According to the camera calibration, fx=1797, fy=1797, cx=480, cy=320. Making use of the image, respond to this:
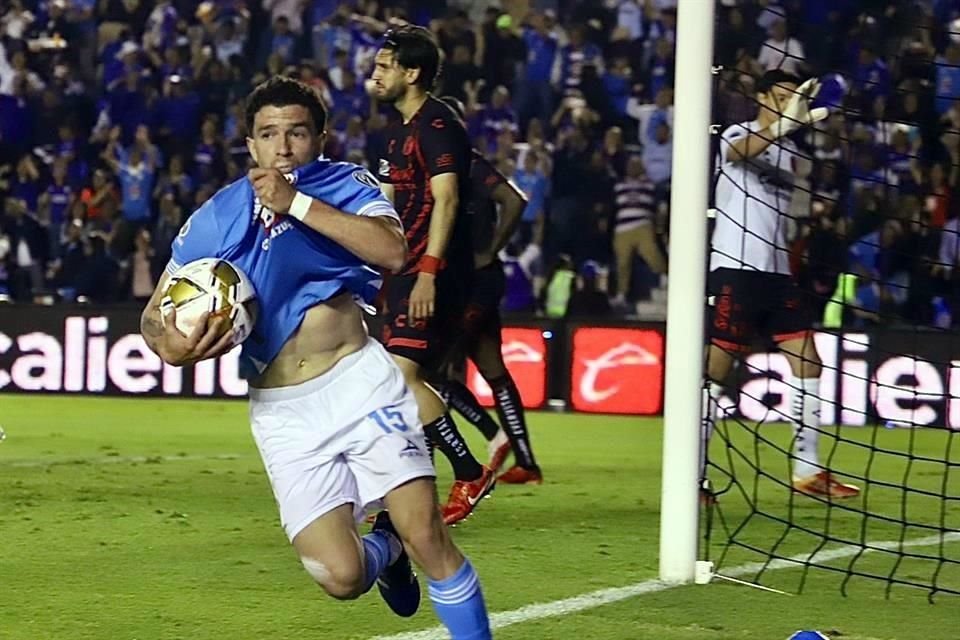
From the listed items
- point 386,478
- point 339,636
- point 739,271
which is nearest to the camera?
point 386,478

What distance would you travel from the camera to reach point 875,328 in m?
13.2

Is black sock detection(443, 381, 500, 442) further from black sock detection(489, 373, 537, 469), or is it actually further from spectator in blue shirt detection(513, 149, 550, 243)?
spectator in blue shirt detection(513, 149, 550, 243)

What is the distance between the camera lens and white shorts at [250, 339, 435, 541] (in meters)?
4.71

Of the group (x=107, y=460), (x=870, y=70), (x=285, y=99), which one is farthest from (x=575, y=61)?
(x=285, y=99)

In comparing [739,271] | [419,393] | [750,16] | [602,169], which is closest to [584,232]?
[602,169]

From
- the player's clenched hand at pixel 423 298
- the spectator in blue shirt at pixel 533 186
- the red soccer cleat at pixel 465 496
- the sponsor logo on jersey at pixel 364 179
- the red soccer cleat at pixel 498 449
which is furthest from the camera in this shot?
the spectator in blue shirt at pixel 533 186

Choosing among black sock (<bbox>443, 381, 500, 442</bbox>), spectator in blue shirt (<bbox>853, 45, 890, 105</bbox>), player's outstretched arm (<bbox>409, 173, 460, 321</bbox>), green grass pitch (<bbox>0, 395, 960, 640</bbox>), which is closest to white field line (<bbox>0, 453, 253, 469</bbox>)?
green grass pitch (<bbox>0, 395, 960, 640</bbox>)

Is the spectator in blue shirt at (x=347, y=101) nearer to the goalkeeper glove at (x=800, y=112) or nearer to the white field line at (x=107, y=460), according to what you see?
the white field line at (x=107, y=460)

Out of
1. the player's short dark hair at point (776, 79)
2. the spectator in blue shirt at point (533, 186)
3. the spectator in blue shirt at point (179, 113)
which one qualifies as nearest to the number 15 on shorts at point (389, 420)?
the player's short dark hair at point (776, 79)

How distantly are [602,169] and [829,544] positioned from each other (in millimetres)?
10029

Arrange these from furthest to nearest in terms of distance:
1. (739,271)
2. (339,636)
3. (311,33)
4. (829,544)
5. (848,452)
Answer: (311,33) < (848,452) < (739,271) < (829,544) < (339,636)

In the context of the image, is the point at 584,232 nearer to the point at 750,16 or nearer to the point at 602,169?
the point at 602,169

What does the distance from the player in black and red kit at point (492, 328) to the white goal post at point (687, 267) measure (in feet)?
8.90

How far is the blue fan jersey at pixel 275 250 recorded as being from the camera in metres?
4.80
